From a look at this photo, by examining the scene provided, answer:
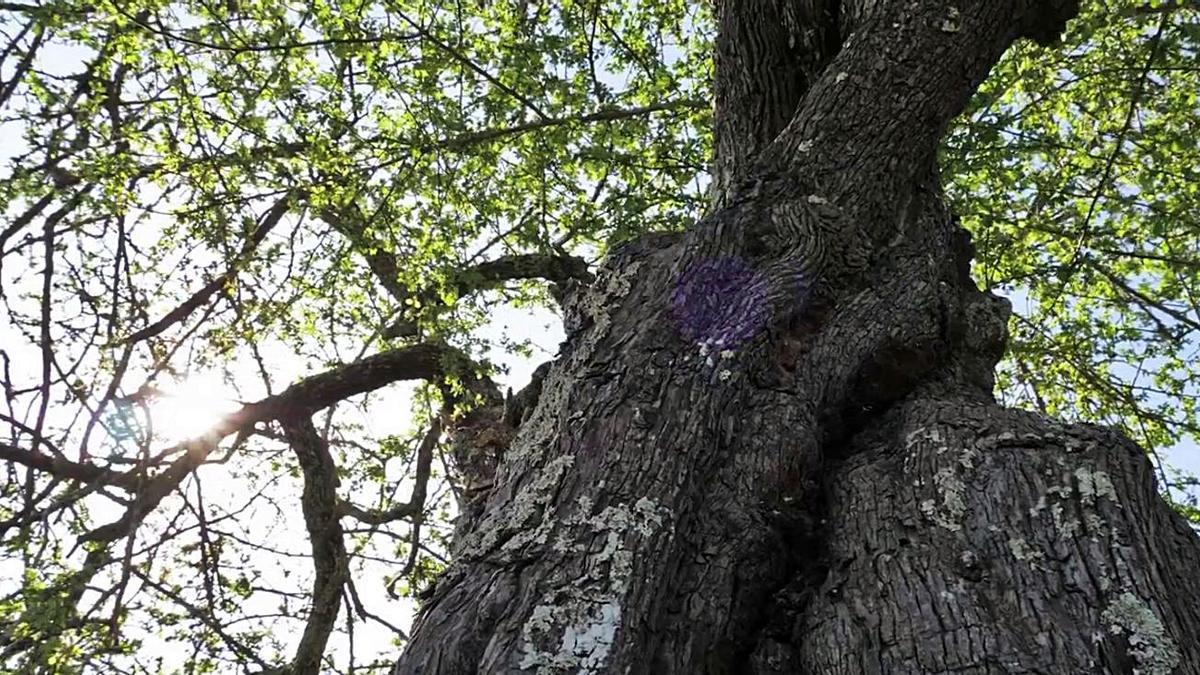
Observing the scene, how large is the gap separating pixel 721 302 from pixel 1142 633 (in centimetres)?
113

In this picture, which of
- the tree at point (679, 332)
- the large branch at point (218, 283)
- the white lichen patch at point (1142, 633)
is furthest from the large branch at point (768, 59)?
the large branch at point (218, 283)

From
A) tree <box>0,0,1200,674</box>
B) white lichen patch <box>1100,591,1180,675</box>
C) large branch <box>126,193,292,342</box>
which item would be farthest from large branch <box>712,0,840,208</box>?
large branch <box>126,193,292,342</box>

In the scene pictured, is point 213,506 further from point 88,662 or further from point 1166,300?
point 1166,300

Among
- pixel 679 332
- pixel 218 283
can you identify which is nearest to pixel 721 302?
pixel 679 332

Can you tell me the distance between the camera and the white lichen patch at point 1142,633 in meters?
1.41

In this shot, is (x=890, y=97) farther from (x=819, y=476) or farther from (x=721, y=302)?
(x=819, y=476)

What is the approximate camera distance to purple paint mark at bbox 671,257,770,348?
2.15 m

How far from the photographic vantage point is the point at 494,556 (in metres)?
1.69

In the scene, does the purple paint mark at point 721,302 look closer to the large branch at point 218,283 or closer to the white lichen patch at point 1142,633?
the white lichen patch at point 1142,633

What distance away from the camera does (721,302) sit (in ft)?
7.34

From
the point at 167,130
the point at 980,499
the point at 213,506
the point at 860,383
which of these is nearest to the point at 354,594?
the point at 213,506

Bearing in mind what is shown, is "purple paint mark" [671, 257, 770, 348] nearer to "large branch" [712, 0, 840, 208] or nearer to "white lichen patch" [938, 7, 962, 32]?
"large branch" [712, 0, 840, 208]

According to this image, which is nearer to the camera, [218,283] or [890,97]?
[890,97]

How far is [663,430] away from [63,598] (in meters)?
3.58
